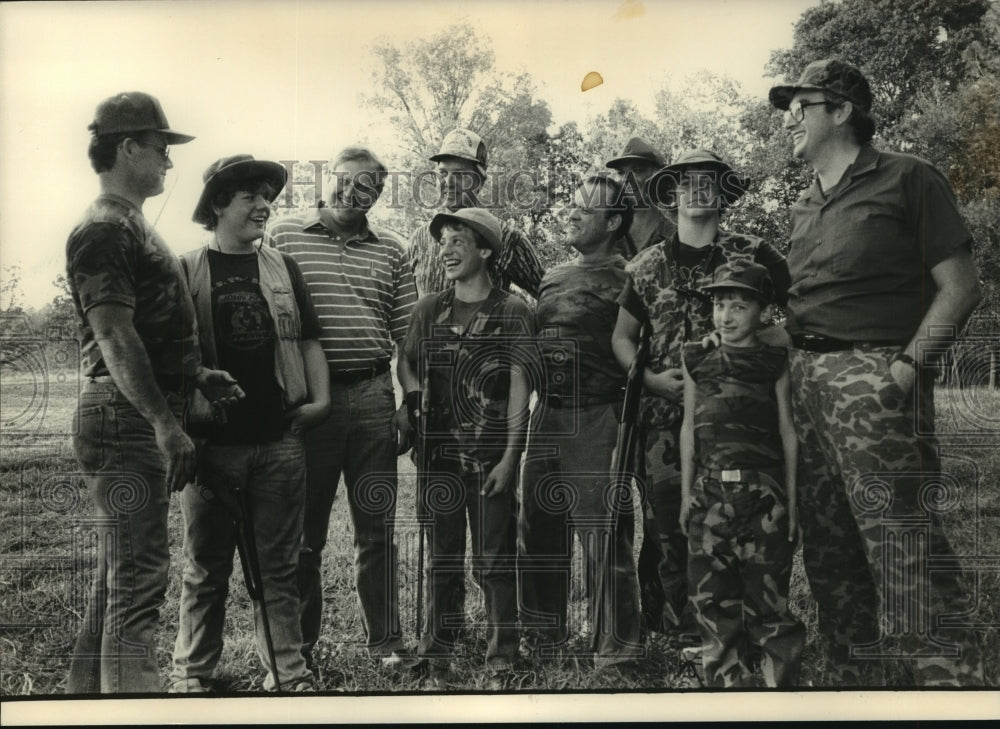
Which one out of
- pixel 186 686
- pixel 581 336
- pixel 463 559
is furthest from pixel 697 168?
pixel 186 686

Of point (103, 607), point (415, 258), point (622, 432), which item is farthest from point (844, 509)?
point (103, 607)

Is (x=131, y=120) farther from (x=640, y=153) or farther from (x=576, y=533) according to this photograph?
(x=576, y=533)

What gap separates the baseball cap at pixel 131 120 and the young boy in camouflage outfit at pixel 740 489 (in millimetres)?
2738

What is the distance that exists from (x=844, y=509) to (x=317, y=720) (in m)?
2.75

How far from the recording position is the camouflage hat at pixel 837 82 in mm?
5016

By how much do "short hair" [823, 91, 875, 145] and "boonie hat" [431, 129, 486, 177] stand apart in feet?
5.60

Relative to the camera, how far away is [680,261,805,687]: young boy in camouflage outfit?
4848 millimetres

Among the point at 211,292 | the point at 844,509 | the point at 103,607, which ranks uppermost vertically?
the point at 211,292

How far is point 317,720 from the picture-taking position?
501 cm

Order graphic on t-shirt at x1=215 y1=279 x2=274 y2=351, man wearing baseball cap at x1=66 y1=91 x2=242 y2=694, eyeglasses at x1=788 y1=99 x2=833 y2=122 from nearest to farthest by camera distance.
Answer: man wearing baseball cap at x1=66 y1=91 x2=242 y2=694, graphic on t-shirt at x1=215 y1=279 x2=274 y2=351, eyeglasses at x1=788 y1=99 x2=833 y2=122

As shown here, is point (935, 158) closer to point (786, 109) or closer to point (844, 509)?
point (786, 109)

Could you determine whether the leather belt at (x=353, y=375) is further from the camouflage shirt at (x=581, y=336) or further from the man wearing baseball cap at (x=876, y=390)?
the man wearing baseball cap at (x=876, y=390)

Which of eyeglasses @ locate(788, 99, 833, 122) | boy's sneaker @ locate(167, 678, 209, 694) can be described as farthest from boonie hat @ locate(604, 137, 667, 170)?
boy's sneaker @ locate(167, 678, 209, 694)

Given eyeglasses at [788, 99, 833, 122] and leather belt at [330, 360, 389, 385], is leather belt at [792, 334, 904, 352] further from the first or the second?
leather belt at [330, 360, 389, 385]
